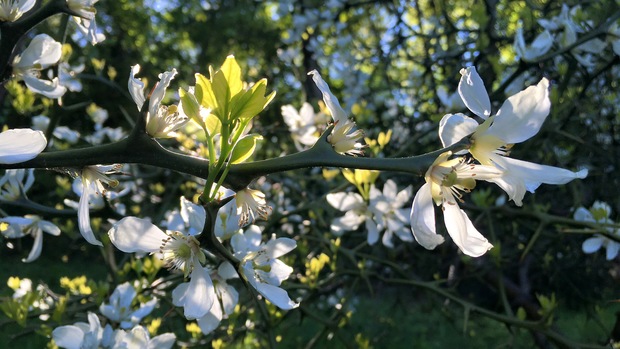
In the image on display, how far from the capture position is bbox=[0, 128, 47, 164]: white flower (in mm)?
735

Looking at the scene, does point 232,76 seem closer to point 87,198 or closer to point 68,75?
point 87,198

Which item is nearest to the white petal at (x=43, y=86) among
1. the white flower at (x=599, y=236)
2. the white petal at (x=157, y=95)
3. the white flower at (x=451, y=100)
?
the white petal at (x=157, y=95)

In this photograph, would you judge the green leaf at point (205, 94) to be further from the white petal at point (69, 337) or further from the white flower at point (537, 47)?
the white flower at point (537, 47)

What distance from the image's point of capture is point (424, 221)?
0.82 m

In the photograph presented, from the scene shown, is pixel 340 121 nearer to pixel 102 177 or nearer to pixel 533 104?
pixel 533 104

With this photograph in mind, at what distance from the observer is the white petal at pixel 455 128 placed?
875 millimetres

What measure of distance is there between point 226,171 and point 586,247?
5.20 ft

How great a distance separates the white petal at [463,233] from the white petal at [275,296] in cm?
27

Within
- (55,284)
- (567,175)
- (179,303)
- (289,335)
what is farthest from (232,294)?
(55,284)

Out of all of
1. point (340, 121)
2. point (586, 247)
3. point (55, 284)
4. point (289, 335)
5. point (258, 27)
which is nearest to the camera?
point (340, 121)

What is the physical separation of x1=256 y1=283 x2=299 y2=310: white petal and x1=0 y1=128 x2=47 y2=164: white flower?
388 millimetres

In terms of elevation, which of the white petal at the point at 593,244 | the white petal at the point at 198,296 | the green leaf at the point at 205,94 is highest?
the green leaf at the point at 205,94

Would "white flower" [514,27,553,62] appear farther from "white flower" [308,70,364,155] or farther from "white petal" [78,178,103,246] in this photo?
"white petal" [78,178,103,246]

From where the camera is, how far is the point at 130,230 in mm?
889
